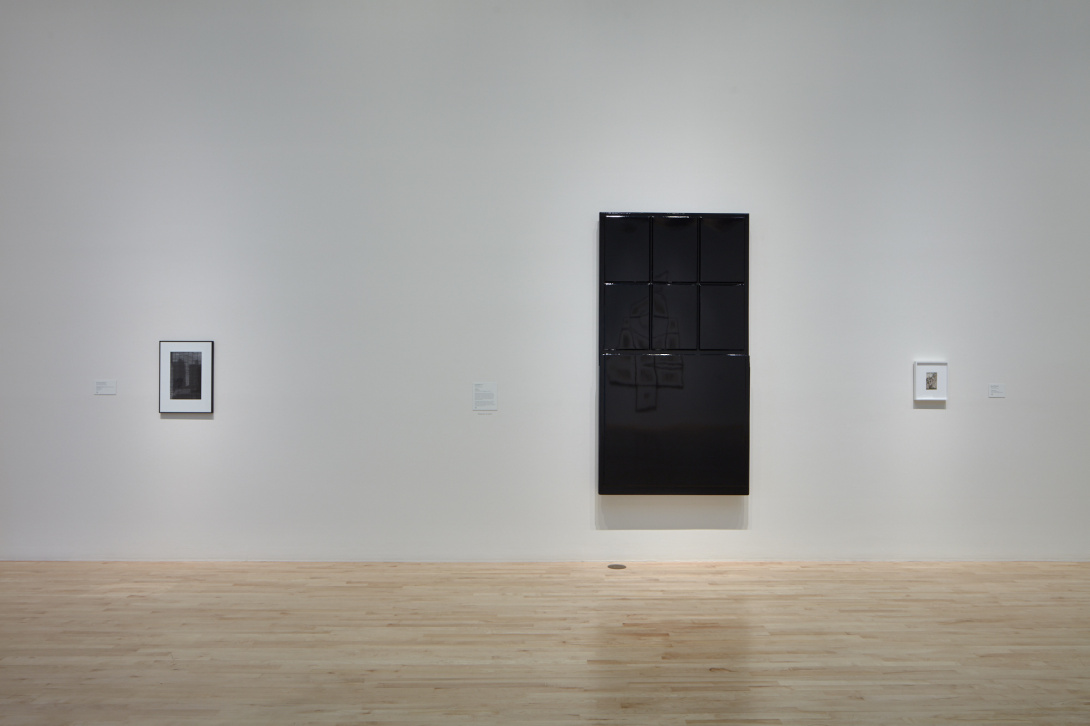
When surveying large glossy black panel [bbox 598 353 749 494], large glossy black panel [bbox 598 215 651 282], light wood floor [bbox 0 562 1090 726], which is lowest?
light wood floor [bbox 0 562 1090 726]

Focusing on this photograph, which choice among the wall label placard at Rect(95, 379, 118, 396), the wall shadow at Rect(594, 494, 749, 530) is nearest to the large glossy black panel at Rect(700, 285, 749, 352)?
the wall shadow at Rect(594, 494, 749, 530)

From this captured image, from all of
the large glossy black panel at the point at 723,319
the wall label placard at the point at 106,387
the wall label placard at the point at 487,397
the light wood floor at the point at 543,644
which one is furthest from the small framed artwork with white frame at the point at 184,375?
the large glossy black panel at the point at 723,319

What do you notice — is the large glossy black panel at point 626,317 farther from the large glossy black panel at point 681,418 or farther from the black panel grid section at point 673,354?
the large glossy black panel at point 681,418

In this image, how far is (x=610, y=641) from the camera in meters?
4.15

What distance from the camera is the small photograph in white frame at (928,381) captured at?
6062 mm

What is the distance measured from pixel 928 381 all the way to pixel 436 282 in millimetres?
4168

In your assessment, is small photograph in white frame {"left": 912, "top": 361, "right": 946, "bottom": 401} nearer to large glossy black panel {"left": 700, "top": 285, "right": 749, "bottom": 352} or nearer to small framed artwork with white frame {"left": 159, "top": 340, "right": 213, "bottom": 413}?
large glossy black panel {"left": 700, "top": 285, "right": 749, "bottom": 352}

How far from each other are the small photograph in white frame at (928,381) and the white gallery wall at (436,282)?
0.29ft

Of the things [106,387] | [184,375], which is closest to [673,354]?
[184,375]

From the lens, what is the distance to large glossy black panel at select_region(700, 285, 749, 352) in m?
5.94

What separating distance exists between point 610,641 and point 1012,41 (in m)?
5.91

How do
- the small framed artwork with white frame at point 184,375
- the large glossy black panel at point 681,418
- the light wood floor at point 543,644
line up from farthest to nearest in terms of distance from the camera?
the small framed artwork with white frame at point 184,375, the large glossy black panel at point 681,418, the light wood floor at point 543,644

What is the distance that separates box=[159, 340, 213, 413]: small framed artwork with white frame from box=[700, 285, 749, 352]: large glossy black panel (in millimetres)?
4060

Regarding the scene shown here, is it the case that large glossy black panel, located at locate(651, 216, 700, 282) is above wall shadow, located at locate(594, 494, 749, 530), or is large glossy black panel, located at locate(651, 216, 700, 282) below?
above
